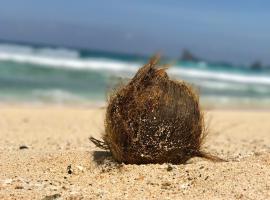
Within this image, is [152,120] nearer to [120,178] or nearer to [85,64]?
[120,178]

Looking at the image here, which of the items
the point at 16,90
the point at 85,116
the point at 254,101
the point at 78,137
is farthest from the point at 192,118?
the point at 254,101

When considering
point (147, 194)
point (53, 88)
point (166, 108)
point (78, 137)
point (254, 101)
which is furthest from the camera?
point (254, 101)

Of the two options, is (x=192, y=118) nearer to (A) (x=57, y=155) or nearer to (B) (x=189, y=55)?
(A) (x=57, y=155)

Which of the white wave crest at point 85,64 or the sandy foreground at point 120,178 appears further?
the white wave crest at point 85,64

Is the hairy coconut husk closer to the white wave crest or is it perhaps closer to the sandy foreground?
the sandy foreground

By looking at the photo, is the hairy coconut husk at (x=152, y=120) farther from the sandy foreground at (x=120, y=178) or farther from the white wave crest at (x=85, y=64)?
the white wave crest at (x=85, y=64)

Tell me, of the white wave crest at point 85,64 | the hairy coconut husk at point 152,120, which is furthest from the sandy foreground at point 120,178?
the white wave crest at point 85,64

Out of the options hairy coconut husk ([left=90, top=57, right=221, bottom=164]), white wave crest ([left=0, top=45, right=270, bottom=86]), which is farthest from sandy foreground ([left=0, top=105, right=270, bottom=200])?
white wave crest ([left=0, top=45, right=270, bottom=86])

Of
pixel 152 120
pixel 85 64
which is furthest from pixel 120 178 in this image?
pixel 85 64
